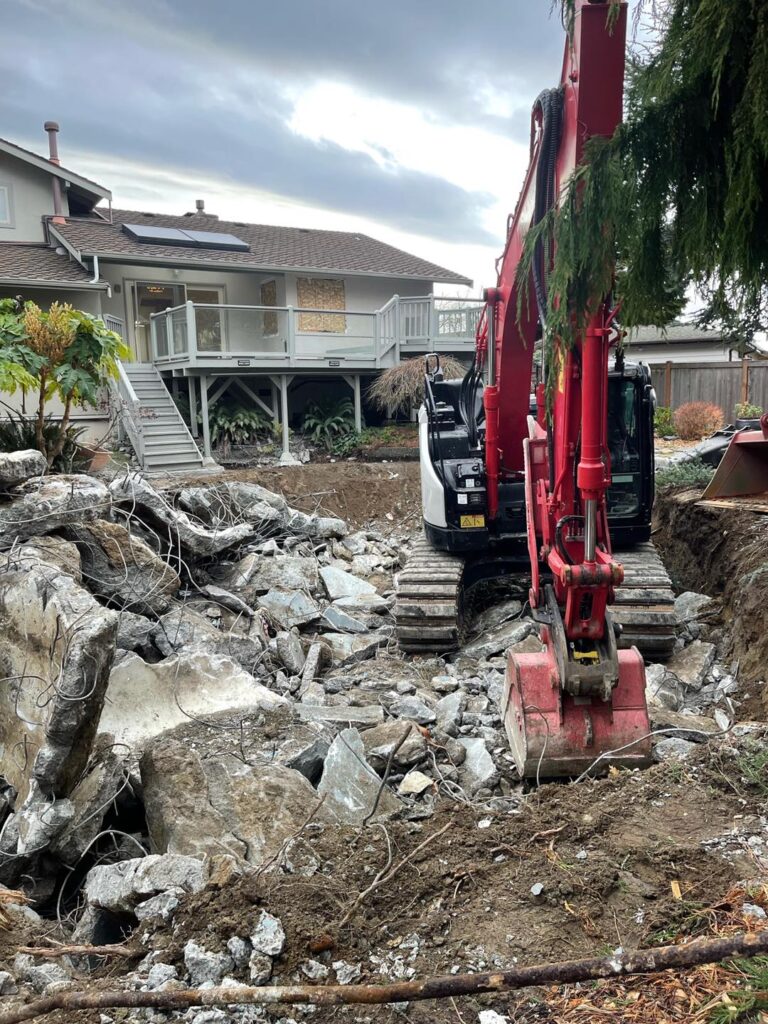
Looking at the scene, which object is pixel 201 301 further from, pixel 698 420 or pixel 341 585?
pixel 341 585

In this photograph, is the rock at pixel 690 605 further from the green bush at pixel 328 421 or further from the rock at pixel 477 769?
the green bush at pixel 328 421

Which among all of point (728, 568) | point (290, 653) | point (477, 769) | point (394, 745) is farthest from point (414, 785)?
point (728, 568)

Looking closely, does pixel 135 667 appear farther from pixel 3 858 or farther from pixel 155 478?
pixel 155 478

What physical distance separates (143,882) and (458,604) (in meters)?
4.74

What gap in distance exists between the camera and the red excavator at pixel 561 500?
12.9 feet

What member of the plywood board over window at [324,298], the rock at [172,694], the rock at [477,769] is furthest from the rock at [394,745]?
the plywood board over window at [324,298]

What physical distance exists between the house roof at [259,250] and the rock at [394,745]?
1588cm

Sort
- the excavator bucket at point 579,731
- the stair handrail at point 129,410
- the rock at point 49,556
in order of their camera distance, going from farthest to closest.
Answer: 1. the stair handrail at point 129,410
2. the rock at point 49,556
3. the excavator bucket at point 579,731

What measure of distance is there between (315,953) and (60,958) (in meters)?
1.12

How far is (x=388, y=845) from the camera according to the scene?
11.3 feet

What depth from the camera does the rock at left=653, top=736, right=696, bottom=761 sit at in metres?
4.64

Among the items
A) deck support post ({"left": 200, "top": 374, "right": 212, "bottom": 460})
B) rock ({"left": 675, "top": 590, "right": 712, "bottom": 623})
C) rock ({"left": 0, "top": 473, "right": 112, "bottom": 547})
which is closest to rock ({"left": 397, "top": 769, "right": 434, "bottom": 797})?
rock ({"left": 0, "top": 473, "right": 112, "bottom": 547})

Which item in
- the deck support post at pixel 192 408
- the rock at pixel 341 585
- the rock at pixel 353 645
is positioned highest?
the deck support post at pixel 192 408

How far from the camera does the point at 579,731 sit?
4.45 meters
